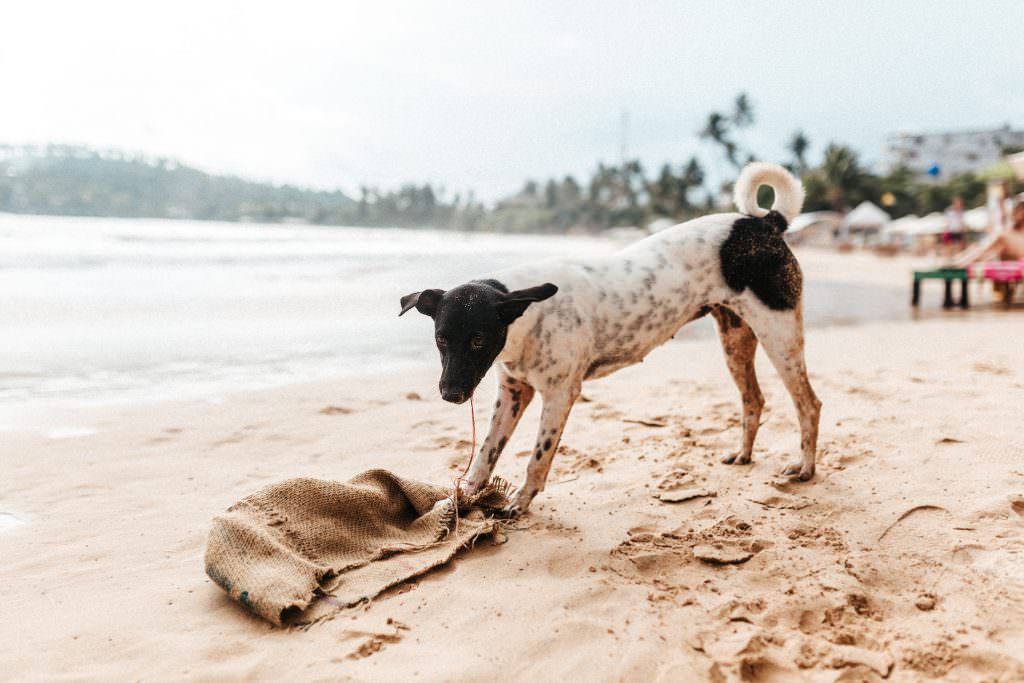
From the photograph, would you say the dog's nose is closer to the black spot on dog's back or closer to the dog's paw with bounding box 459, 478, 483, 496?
the dog's paw with bounding box 459, 478, 483, 496

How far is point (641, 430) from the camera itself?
5137 millimetres

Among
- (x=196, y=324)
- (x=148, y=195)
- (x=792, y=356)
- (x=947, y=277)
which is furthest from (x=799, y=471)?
(x=148, y=195)

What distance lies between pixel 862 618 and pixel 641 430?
2.67 m

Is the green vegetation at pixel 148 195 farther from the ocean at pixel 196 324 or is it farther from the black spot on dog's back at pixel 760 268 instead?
the black spot on dog's back at pixel 760 268

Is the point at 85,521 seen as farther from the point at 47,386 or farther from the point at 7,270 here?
the point at 7,270

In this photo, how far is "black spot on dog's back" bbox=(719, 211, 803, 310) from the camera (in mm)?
3871

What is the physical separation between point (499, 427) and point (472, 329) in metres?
0.80

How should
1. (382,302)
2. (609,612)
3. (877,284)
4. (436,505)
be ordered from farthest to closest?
(877,284), (382,302), (436,505), (609,612)

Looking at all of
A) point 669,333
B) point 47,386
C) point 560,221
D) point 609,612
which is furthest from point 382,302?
point 560,221

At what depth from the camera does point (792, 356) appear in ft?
12.9

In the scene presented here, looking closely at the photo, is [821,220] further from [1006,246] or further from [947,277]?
[947,277]

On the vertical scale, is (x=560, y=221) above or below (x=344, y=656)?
above

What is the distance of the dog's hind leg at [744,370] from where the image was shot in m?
4.32

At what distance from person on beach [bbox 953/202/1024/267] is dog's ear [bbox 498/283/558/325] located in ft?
52.8
